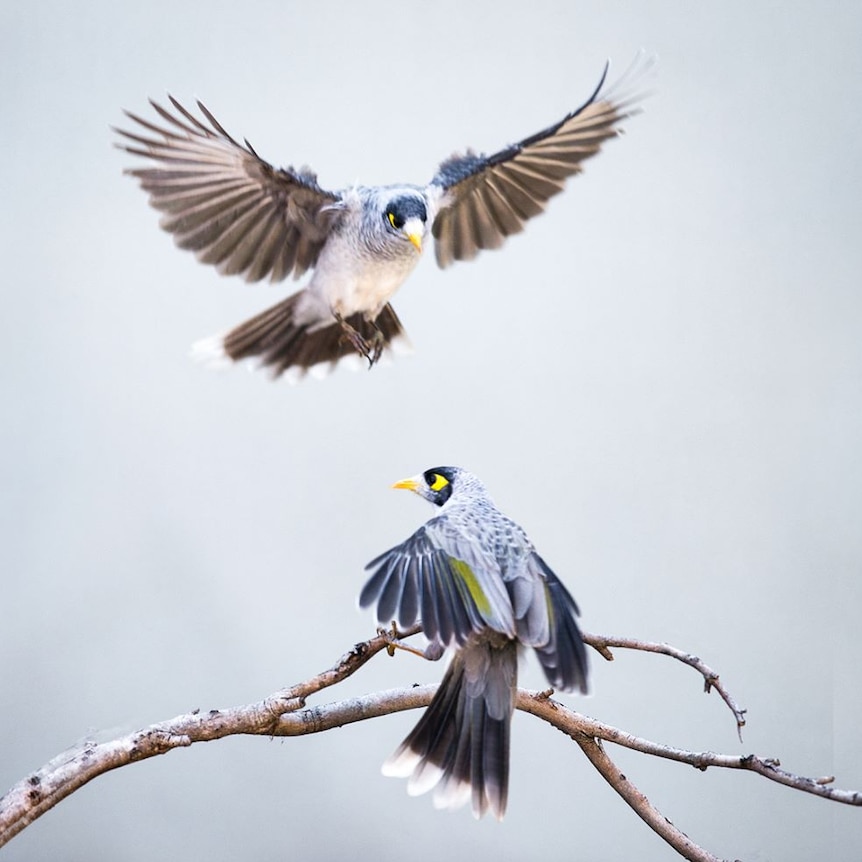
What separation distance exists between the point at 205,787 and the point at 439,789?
48.3 inches

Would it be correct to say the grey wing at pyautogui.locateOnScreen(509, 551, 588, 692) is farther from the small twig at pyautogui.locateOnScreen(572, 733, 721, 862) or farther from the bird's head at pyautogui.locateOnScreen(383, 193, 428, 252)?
the bird's head at pyautogui.locateOnScreen(383, 193, 428, 252)

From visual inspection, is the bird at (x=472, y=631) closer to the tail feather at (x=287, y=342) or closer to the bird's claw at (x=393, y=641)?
the bird's claw at (x=393, y=641)

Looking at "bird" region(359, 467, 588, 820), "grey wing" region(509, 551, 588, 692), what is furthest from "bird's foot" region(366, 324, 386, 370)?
"grey wing" region(509, 551, 588, 692)

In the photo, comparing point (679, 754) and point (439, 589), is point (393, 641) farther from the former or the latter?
point (679, 754)

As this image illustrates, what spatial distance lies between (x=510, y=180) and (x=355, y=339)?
369 mm

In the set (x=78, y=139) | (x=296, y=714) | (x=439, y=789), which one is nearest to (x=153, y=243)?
(x=78, y=139)

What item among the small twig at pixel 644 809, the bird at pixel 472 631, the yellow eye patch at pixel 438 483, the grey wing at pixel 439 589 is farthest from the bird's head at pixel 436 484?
the small twig at pixel 644 809

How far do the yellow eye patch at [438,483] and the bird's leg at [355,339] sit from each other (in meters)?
0.21

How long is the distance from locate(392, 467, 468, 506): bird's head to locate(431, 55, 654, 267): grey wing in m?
0.36

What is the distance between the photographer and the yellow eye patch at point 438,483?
1772 mm

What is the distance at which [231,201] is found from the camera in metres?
1.68

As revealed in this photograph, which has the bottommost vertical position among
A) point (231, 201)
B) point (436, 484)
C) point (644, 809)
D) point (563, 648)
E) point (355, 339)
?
point (644, 809)

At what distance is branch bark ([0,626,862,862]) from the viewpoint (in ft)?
4.40

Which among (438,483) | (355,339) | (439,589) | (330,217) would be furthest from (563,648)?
(330,217)
